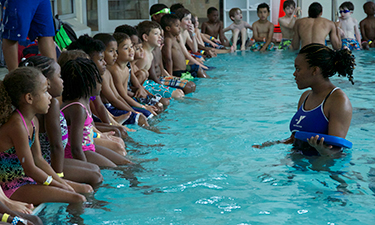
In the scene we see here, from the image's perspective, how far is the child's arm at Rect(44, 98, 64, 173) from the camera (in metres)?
2.98

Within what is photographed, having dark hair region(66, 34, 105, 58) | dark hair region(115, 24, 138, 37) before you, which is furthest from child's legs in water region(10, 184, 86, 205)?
Result: dark hair region(115, 24, 138, 37)

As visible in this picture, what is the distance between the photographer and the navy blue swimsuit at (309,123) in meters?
3.50

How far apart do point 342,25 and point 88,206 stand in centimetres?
1057

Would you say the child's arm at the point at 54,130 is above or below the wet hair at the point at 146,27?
below

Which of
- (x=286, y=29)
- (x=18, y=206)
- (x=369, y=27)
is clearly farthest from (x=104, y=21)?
(x=18, y=206)

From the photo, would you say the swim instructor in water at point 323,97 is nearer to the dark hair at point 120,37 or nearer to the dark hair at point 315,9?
the dark hair at point 120,37

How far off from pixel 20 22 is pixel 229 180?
7.70ft

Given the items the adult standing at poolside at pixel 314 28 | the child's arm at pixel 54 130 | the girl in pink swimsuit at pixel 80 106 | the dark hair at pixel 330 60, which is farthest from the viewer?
the adult standing at poolside at pixel 314 28

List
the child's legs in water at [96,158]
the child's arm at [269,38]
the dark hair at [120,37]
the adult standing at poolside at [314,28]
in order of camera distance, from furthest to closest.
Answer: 1. the child's arm at [269,38]
2. the adult standing at poolside at [314,28]
3. the dark hair at [120,37]
4. the child's legs in water at [96,158]

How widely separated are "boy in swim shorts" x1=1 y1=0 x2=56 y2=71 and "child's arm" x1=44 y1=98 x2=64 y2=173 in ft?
4.51

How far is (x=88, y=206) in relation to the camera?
2.96 meters

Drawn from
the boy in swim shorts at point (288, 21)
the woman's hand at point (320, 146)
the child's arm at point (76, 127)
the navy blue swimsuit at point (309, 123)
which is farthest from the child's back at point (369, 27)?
the child's arm at point (76, 127)

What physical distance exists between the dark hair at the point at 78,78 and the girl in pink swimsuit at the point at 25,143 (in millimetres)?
639

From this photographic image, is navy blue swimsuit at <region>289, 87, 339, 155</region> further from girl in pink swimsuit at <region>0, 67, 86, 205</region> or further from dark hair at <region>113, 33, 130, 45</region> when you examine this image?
dark hair at <region>113, 33, 130, 45</region>
